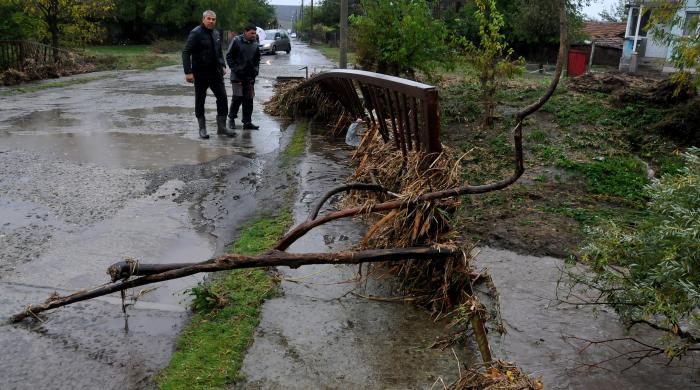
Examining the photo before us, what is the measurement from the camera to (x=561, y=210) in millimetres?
5875

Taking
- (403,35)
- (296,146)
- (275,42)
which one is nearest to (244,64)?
(296,146)

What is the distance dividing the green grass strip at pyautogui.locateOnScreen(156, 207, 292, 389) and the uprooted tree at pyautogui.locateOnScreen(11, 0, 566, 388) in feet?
1.44

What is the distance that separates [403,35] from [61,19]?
1743 cm

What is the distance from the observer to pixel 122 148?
28.5ft

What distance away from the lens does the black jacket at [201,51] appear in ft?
31.0

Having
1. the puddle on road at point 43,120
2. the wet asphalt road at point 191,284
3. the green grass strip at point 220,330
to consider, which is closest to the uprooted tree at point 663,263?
the wet asphalt road at point 191,284

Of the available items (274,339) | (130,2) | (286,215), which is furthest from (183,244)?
(130,2)

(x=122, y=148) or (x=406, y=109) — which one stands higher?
(x=406, y=109)

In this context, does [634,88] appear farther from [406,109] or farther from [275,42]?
[275,42]

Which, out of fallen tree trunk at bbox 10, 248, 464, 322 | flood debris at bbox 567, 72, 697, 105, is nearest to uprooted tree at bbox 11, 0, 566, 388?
fallen tree trunk at bbox 10, 248, 464, 322

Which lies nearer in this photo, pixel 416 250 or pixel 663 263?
pixel 663 263

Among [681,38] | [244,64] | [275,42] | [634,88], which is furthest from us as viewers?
[275,42]

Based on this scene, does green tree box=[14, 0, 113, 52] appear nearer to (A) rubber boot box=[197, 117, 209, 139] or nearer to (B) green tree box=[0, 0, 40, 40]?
(B) green tree box=[0, 0, 40, 40]

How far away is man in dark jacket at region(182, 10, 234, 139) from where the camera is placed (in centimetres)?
948
